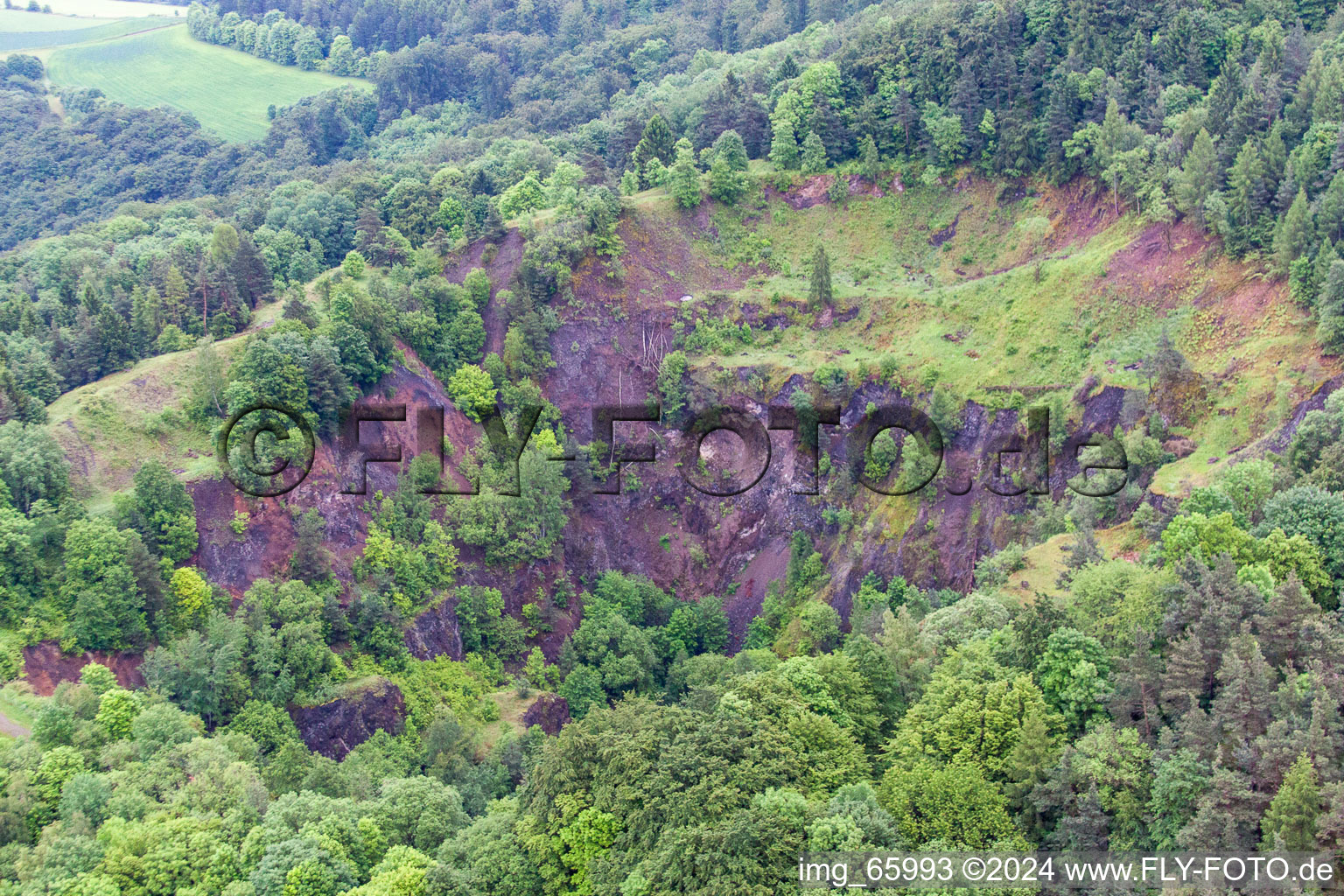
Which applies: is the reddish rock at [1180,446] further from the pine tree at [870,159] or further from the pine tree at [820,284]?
the pine tree at [870,159]

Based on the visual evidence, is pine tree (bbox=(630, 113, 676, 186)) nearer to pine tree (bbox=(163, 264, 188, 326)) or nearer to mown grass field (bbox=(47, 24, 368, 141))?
pine tree (bbox=(163, 264, 188, 326))

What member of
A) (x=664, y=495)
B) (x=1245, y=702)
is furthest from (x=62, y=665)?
(x=1245, y=702)

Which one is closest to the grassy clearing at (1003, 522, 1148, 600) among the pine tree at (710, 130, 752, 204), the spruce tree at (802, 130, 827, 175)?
the spruce tree at (802, 130, 827, 175)

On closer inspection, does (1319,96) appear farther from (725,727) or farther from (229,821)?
(229,821)

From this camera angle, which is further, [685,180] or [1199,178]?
[685,180]

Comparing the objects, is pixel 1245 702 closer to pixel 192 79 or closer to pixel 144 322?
pixel 144 322
